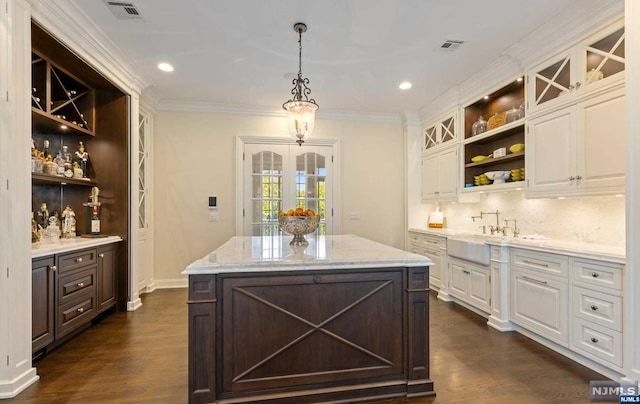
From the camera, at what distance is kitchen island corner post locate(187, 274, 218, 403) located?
5.80 feet

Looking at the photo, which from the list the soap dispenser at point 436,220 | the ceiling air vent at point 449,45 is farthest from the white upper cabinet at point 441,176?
the ceiling air vent at point 449,45

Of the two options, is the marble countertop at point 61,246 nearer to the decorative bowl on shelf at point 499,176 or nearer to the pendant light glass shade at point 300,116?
the pendant light glass shade at point 300,116

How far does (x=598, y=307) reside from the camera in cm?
225

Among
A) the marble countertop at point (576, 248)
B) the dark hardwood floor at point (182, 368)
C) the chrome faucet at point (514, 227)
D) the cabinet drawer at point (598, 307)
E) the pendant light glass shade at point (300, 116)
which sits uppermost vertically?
the pendant light glass shade at point (300, 116)

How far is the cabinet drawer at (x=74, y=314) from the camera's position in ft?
8.73

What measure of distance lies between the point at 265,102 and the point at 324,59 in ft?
5.28

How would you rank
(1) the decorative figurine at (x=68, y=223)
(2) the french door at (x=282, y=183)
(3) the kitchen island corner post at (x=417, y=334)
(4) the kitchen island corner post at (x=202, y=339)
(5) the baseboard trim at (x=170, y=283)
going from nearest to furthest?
(4) the kitchen island corner post at (x=202, y=339) < (3) the kitchen island corner post at (x=417, y=334) < (1) the decorative figurine at (x=68, y=223) < (5) the baseboard trim at (x=170, y=283) < (2) the french door at (x=282, y=183)

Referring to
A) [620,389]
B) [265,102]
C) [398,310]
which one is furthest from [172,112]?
[620,389]

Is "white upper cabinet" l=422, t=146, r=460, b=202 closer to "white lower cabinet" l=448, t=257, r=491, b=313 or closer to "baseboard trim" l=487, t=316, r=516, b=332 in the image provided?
"white lower cabinet" l=448, t=257, r=491, b=313

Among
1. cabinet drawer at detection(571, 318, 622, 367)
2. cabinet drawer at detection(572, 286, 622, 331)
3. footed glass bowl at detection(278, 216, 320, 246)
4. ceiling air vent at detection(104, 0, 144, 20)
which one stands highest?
ceiling air vent at detection(104, 0, 144, 20)

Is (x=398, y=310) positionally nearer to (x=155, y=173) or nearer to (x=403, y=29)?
(x=403, y=29)

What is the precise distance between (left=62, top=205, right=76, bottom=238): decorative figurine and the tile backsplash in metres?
5.01

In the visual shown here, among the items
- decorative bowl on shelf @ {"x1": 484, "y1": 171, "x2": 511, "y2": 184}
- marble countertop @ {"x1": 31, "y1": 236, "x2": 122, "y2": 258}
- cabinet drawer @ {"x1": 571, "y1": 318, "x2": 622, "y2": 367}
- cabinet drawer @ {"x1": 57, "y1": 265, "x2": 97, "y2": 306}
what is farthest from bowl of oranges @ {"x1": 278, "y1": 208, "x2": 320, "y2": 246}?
decorative bowl on shelf @ {"x1": 484, "y1": 171, "x2": 511, "y2": 184}

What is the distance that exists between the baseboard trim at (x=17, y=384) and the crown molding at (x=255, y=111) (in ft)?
12.0
